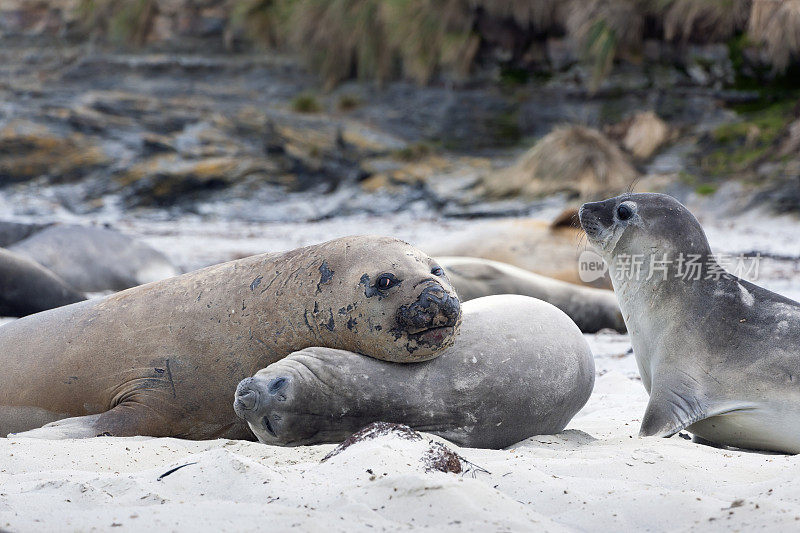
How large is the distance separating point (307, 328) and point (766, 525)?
172cm

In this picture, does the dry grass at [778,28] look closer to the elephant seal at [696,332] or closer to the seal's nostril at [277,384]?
the elephant seal at [696,332]

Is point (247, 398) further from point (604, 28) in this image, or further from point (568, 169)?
point (604, 28)

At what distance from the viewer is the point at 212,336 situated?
3418 millimetres

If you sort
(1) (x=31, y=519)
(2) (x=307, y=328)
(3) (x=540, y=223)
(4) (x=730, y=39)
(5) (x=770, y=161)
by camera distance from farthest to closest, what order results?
(4) (x=730, y=39) < (5) (x=770, y=161) < (3) (x=540, y=223) < (2) (x=307, y=328) < (1) (x=31, y=519)

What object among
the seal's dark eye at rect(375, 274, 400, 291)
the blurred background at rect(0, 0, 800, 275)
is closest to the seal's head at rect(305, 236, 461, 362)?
the seal's dark eye at rect(375, 274, 400, 291)

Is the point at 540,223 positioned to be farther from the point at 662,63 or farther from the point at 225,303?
the point at 662,63

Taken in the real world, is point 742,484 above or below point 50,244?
above

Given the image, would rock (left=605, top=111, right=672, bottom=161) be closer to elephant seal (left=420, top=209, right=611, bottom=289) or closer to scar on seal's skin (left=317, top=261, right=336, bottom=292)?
elephant seal (left=420, top=209, right=611, bottom=289)

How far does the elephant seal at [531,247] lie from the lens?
6.59 meters

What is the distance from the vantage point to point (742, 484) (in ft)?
8.34

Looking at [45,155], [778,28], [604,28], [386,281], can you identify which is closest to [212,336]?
[386,281]

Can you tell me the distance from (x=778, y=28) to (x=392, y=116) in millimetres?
5117

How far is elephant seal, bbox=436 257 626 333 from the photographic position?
564 centimetres

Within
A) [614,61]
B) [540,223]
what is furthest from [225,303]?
[614,61]
